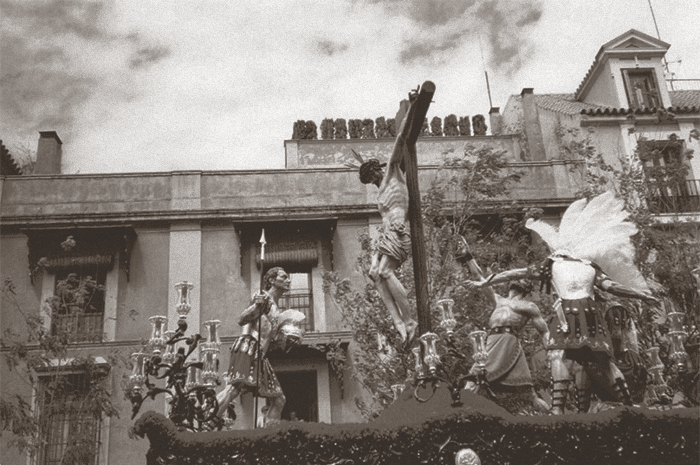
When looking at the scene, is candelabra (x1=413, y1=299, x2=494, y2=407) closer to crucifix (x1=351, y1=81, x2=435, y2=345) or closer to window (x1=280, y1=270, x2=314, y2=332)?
crucifix (x1=351, y1=81, x2=435, y2=345)

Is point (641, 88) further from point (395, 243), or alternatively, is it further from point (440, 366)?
point (440, 366)

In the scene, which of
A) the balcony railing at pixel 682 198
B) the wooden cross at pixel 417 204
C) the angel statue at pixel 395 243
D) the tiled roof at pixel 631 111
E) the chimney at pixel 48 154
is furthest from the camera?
the chimney at pixel 48 154

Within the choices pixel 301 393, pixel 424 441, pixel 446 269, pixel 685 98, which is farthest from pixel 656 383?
pixel 685 98

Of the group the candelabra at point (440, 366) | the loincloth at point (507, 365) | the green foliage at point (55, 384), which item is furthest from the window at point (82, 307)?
the candelabra at point (440, 366)

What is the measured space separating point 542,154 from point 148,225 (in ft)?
44.6

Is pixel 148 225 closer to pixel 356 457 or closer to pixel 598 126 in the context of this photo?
pixel 598 126

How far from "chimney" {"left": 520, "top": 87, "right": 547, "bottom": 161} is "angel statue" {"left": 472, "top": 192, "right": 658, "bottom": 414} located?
19.9m

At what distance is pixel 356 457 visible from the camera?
280 inches

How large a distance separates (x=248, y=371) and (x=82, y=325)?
14.7m

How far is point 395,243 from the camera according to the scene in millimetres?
9555

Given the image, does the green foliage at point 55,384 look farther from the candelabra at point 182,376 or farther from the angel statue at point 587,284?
the angel statue at point 587,284

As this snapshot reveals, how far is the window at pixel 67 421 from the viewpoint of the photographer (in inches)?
760

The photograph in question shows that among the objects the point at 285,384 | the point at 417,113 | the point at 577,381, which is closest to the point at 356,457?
the point at 577,381

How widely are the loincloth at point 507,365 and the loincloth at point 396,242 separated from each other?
1420 mm
